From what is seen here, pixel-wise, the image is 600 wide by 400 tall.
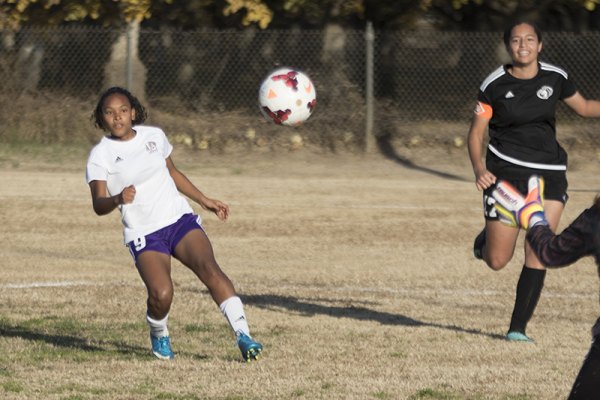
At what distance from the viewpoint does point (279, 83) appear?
980 centimetres

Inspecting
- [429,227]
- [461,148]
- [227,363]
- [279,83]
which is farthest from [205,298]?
[461,148]

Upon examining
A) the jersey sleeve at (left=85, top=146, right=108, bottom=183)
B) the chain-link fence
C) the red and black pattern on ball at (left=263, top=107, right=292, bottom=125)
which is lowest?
the chain-link fence

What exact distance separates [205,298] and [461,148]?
37.4 ft

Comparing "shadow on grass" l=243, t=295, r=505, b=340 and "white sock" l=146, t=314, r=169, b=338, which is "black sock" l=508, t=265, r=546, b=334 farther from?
"white sock" l=146, t=314, r=169, b=338

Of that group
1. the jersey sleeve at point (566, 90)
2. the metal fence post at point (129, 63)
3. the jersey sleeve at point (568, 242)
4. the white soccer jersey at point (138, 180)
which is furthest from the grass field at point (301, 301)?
the metal fence post at point (129, 63)

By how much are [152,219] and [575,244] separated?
3281 mm

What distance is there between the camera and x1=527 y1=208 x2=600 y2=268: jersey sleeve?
16.6 feet

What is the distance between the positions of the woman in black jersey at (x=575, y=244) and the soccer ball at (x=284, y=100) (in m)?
4.67

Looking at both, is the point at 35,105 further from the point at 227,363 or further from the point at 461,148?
the point at 227,363

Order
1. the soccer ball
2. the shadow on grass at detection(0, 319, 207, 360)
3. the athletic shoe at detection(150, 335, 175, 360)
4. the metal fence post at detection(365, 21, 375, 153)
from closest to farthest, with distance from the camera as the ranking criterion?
the athletic shoe at detection(150, 335, 175, 360) < the shadow on grass at detection(0, 319, 207, 360) < the soccer ball < the metal fence post at detection(365, 21, 375, 153)

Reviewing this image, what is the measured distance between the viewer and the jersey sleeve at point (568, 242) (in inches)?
199

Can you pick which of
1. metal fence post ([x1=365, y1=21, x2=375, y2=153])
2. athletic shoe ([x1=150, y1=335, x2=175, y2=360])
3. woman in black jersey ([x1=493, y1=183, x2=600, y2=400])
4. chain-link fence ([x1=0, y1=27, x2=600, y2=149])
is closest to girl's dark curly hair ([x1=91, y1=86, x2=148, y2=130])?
athletic shoe ([x1=150, y1=335, x2=175, y2=360])

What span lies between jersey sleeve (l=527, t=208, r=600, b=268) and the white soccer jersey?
10.1ft

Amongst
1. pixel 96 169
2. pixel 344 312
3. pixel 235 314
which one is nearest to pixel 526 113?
pixel 344 312
